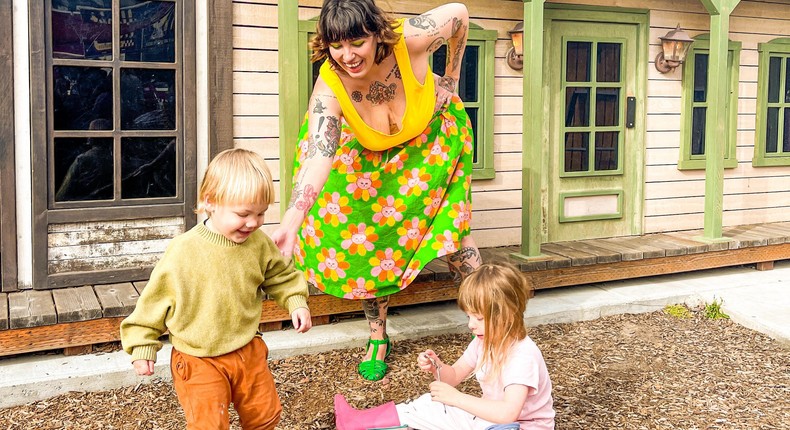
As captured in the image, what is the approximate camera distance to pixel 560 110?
610 cm

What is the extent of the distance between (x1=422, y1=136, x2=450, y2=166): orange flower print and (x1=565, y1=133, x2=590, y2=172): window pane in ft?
8.69

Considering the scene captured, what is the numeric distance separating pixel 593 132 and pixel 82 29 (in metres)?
3.89

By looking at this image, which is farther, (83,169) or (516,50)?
(516,50)

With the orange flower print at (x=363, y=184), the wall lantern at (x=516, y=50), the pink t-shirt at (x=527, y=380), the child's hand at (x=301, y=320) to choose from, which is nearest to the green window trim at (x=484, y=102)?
the wall lantern at (x=516, y=50)

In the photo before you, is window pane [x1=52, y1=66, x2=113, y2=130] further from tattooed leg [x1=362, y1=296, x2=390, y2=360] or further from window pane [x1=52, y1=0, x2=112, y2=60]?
tattooed leg [x1=362, y1=296, x2=390, y2=360]

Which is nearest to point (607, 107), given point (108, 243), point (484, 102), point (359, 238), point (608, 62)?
point (608, 62)

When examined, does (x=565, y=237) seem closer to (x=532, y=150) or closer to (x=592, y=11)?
(x=532, y=150)

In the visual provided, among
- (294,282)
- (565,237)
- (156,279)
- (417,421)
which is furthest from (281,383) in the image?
(565,237)

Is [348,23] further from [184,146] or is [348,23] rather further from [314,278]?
[184,146]

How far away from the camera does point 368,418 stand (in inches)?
118

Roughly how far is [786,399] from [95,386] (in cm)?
339

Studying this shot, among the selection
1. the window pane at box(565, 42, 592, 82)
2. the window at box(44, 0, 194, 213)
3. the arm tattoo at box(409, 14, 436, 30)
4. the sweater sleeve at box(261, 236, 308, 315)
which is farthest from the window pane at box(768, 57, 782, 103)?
the sweater sleeve at box(261, 236, 308, 315)

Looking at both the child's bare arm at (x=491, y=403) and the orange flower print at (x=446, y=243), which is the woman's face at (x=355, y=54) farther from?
the child's bare arm at (x=491, y=403)

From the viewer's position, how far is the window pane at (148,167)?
4.67 metres
